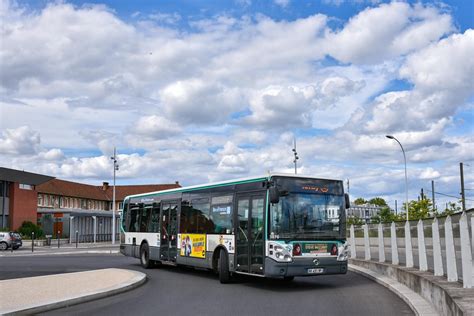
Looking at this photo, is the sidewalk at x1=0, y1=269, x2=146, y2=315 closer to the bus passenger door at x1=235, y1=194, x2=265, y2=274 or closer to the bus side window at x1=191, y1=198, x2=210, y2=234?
the bus side window at x1=191, y1=198, x2=210, y2=234

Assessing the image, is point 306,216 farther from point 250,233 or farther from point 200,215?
point 200,215

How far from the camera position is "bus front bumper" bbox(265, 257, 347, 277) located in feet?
48.9

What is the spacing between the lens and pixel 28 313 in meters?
11.3

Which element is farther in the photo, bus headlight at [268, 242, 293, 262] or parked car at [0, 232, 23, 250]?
parked car at [0, 232, 23, 250]

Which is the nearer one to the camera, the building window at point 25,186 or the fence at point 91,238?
the fence at point 91,238

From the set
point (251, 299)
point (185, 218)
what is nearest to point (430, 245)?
point (251, 299)

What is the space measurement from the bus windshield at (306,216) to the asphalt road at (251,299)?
1.39m

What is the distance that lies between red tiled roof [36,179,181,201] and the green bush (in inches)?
884

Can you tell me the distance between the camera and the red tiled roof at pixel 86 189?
9556 centimetres

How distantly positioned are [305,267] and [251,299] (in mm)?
2299

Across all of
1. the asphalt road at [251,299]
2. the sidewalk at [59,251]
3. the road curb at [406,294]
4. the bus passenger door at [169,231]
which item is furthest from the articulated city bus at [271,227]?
the sidewalk at [59,251]

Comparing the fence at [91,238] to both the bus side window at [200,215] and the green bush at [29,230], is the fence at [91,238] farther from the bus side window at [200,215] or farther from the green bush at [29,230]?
the bus side window at [200,215]

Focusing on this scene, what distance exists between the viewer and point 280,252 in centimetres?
1491

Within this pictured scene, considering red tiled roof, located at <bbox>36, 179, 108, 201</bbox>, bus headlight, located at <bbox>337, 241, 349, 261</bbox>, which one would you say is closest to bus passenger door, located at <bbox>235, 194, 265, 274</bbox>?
bus headlight, located at <bbox>337, 241, 349, 261</bbox>
